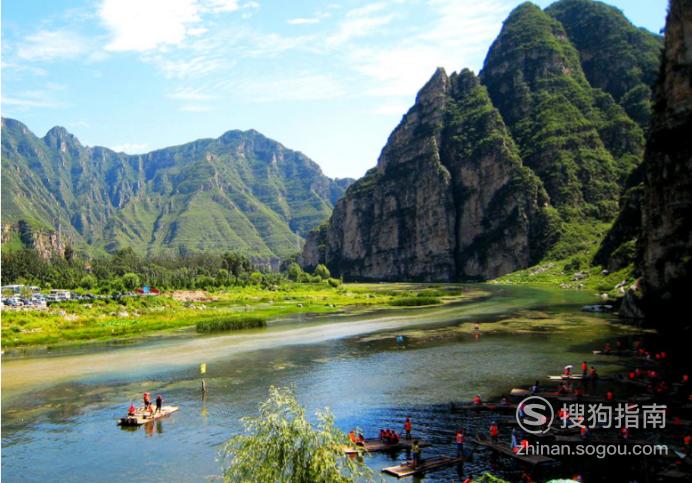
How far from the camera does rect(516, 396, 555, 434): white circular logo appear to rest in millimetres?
47500

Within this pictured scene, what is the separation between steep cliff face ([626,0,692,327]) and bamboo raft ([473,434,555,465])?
62130 millimetres

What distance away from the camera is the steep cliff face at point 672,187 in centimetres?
9238

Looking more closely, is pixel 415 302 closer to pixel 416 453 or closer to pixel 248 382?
pixel 248 382

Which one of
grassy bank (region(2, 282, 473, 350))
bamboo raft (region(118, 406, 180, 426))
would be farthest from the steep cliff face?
bamboo raft (region(118, 406, 180, 426))

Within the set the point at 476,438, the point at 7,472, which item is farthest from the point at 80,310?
the point at 476,438

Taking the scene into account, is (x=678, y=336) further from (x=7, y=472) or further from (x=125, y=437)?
(x=7, y=472)

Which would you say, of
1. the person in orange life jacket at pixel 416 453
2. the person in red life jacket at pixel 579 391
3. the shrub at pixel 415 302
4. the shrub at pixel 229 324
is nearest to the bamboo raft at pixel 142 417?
the person in orange life jacket at pixel 416 453

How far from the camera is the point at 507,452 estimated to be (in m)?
41.8

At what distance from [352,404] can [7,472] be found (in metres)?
31.2

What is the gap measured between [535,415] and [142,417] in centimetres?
3794

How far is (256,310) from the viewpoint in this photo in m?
159

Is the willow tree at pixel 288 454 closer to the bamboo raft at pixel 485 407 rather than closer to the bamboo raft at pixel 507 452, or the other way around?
the bamboo raft at pixel 507 452

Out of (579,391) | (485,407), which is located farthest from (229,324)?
(579,391)

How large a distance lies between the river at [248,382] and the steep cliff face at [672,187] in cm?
1000
